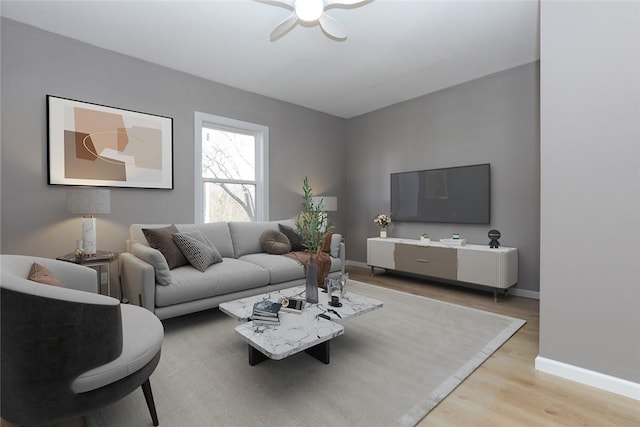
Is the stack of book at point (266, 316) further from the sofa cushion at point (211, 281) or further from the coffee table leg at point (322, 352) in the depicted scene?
the sofa cushion at point (211, 281)

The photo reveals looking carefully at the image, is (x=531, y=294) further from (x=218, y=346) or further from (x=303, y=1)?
(x=303, y=1)

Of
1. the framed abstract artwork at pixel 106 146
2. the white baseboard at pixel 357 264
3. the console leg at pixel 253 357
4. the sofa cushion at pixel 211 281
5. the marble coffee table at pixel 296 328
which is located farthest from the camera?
the white baseboard at pixel 357 264

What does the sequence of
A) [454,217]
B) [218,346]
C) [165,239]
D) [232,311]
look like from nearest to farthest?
[232,311], [218,346], [165,239], [454,217]

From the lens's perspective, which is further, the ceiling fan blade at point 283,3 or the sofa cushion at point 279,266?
the sofa cushion at point 279,266

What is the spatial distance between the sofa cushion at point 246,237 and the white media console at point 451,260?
1.78 meters

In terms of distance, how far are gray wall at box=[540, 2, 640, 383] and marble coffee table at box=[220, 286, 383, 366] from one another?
1.18 m

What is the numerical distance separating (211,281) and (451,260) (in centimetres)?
281

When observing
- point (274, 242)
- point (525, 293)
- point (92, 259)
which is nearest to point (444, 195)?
point (525, 293)

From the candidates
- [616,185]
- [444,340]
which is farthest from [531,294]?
[616,185]

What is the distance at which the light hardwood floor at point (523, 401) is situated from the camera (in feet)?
4.95

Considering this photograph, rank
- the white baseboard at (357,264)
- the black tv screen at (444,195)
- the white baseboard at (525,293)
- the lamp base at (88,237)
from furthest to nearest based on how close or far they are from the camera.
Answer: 1. the white baseboard at (357,264)
2. the black tv screen at (444,195)
3. the white baseboard at (525,293)
4. the lamp base at (88,237)

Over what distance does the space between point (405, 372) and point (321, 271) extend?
112cm

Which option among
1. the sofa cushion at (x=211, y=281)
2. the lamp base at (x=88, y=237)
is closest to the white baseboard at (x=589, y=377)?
the sofa cushion at (x=211, y=281)

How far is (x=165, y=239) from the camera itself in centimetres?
295
